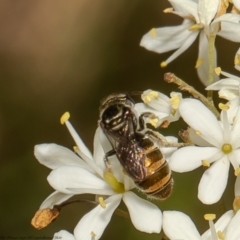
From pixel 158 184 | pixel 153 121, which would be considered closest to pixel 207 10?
pixel 153 121

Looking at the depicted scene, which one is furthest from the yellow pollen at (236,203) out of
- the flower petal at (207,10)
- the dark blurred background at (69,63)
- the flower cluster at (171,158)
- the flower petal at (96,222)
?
the dark blurred background at (69,63)

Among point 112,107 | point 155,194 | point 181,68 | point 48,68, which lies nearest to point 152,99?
point 112,107

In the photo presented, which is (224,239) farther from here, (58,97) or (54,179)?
(58,97)

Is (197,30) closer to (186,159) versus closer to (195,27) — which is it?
(195,27)

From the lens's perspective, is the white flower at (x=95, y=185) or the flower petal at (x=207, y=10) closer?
the white flower at (x=95, y=185)

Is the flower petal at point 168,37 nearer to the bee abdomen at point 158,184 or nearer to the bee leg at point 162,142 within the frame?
the bee leg at point 162,142

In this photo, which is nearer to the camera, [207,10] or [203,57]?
[207,10]

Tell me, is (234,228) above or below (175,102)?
below
